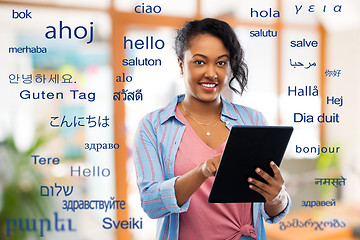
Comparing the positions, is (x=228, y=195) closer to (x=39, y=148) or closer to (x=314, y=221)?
(x=314, y=221)

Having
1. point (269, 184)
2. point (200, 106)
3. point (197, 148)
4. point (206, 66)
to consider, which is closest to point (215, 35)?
point (206, 66)

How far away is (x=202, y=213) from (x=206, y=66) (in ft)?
1.67

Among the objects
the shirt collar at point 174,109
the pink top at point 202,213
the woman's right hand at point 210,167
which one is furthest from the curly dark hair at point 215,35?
the woman's right hand at point 210,167

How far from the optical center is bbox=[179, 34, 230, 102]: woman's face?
126 cm

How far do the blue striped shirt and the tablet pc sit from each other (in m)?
0.14

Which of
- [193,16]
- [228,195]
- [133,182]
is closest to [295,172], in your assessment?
[133,182]

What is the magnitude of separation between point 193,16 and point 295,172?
53.8 inches

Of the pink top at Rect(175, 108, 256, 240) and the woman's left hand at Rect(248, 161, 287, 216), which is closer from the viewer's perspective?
the woman's left hand at Rect(248, 161, 287, 216)

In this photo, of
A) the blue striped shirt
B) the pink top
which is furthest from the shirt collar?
the pink top

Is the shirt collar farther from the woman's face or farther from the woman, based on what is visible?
the woman's face

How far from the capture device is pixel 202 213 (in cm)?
127

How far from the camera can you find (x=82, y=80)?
2338 millimetres

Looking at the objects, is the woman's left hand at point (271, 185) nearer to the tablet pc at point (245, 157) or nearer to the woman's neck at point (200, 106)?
the tablet pc at point (245, 157)

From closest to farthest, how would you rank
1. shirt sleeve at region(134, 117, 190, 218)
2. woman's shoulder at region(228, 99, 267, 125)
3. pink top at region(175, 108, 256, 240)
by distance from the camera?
shirt sleeve at region(134, 117, 190, 218)
pink top at region(175, 108, 256, 240)
woman's shoulder at region(228, 99, 267, 125)
